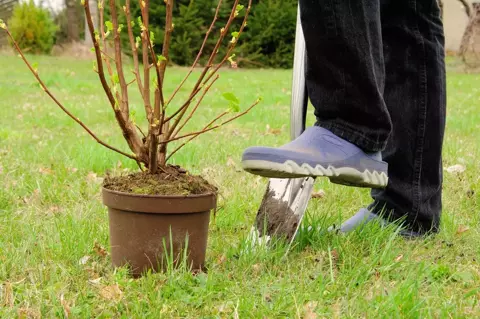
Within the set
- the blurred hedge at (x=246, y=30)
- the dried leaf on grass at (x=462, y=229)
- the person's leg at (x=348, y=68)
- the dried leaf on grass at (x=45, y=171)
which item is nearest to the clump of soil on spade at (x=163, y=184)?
the person's leg at (x=348, y=68)

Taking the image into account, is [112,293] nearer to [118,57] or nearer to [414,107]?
[118,57]

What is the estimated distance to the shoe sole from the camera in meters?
1.76

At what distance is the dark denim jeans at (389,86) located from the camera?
6.12ft

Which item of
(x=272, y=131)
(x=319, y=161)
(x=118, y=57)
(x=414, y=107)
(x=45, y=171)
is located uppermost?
(x=118, y=57)

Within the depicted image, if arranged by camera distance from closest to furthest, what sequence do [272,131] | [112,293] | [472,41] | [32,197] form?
[112,293] < [32,197] < [272,131] < [472,41]

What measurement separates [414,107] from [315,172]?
68cm

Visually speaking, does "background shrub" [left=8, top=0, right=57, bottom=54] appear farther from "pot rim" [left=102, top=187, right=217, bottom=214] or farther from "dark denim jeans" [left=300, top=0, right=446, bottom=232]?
"pot rim" [left=102, top=187, right=217, bottom=214]

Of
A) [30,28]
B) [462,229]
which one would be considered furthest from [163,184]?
[30,28]

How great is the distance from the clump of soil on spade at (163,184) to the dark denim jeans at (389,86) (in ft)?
1.46

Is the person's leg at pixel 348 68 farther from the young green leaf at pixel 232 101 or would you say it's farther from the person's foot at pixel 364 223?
the person's foot at pixel 364 223

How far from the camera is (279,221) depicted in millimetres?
2199

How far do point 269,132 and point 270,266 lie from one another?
3.99 metres

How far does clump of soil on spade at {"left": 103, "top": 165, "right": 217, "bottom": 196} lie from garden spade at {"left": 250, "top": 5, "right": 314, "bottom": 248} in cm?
33

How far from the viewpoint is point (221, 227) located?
2.59 m
